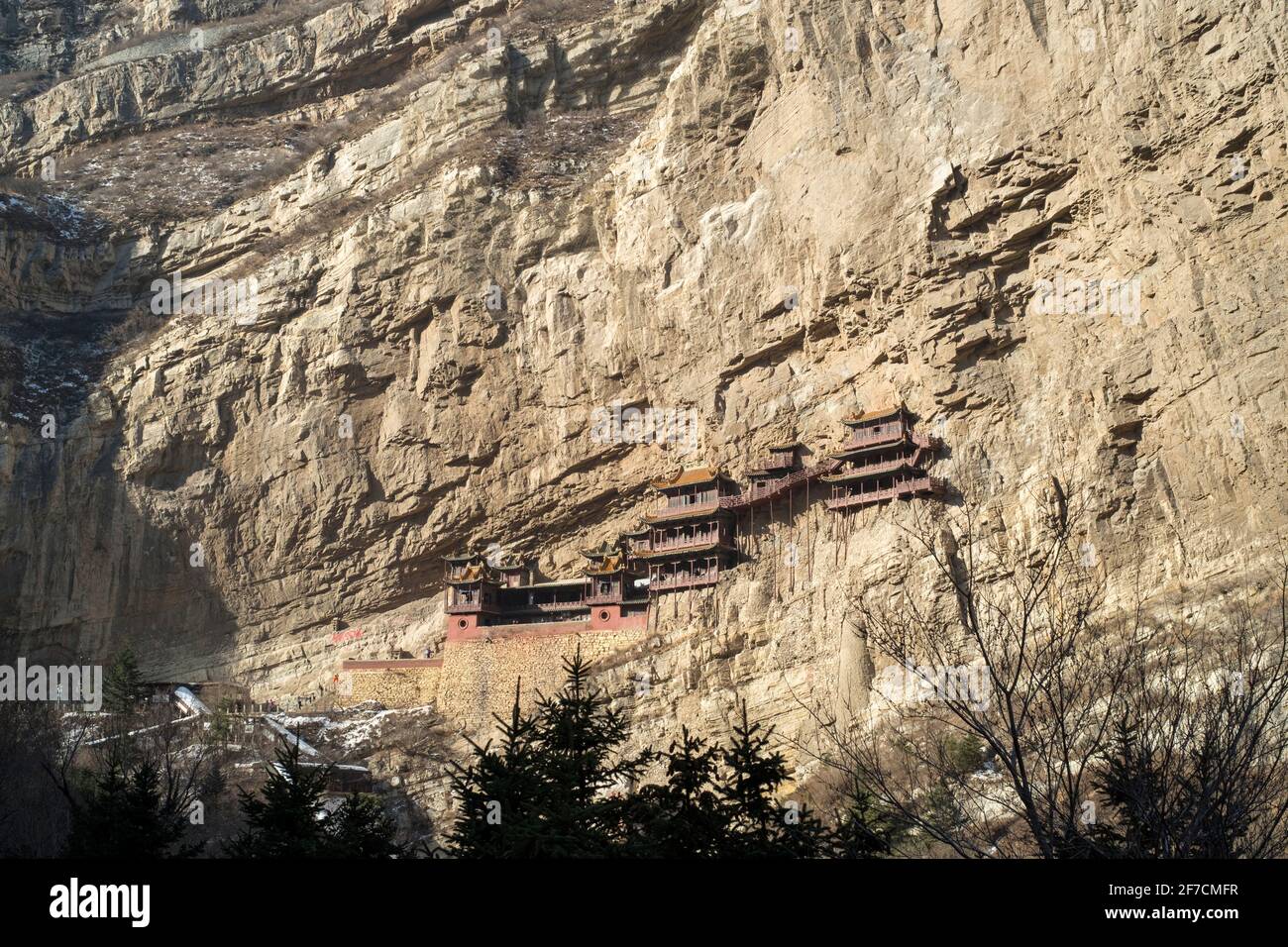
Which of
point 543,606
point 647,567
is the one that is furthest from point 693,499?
point 543,606

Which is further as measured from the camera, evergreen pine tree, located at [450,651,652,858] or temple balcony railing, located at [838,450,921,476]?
temple balcony railing, located at [838,450,921,476]

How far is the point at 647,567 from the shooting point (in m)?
37.9

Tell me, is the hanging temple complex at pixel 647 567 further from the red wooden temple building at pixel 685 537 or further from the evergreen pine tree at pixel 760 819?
the evergreen pine tree at pixel 760 819

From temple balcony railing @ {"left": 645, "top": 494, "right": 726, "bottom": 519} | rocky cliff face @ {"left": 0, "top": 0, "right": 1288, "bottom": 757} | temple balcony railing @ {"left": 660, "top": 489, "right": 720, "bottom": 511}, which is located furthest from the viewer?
temple balcony railing @ {"left": 660, "top": 489, "right": 720, "bottom": 511}

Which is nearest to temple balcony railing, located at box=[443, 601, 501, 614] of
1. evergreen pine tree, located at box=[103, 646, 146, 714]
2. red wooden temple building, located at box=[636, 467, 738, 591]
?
red wooden temple building, located at box=[636, 467, 738, 591]

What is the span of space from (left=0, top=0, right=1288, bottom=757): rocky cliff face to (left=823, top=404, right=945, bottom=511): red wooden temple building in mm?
756

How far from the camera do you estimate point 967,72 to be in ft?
116

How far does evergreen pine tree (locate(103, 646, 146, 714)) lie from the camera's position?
3862cm

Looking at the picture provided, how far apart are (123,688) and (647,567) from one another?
17295 millimetres

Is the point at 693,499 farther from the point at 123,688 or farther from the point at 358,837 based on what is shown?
the point at 358,837

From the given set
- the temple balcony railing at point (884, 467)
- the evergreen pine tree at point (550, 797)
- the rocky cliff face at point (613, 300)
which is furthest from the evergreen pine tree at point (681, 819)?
the temple balcony railing at point (884, 467)

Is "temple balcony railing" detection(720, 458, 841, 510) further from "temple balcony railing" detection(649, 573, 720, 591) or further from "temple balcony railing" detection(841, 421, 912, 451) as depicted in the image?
"temple balcony railing" detection(649, 573, 720, 591)

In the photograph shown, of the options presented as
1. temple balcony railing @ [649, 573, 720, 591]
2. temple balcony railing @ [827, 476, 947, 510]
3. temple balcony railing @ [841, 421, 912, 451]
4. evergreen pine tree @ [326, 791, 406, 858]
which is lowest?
evergreen pine tree @ [326, 791, 406, 858]
